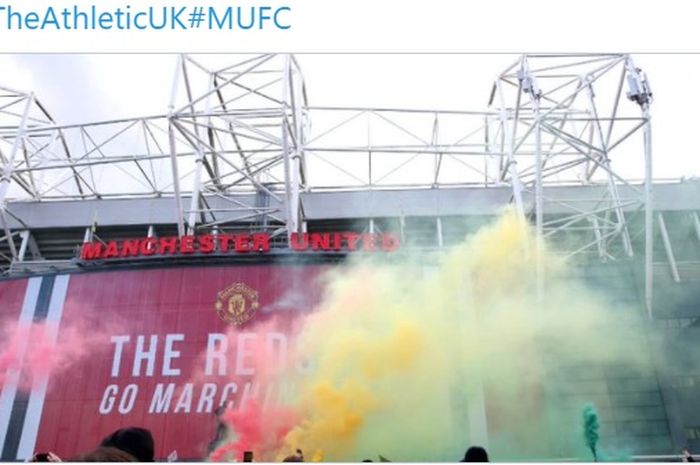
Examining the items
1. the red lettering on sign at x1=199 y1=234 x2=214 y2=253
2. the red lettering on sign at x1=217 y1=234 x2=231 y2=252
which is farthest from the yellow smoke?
the red lettering on sign at x1=199 y1=234 x2=214 y2=253

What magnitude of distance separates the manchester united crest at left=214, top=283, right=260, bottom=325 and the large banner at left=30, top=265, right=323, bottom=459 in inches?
1.5

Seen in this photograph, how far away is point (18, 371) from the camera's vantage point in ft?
64.5

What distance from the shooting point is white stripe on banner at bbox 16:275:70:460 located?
18.5 meters

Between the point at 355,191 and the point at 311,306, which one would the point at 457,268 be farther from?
the point at 355,191

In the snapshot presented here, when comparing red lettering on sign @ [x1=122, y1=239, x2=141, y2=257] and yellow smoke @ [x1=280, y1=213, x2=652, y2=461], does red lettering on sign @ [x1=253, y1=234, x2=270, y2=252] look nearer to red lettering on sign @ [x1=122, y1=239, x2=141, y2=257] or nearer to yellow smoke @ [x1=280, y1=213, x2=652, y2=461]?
yellow smoke @ [x1=280, y1=213, x2=652, y2=461]

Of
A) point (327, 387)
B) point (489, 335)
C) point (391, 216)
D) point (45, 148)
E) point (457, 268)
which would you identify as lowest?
point (327, 387)

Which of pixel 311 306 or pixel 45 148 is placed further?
pixel 45 148

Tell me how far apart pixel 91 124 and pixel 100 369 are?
41.2 feet

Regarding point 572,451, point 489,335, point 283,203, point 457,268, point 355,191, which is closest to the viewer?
point 572,451

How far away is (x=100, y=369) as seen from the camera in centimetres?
1948

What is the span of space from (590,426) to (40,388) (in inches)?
740

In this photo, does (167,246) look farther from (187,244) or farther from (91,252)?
(91,252)

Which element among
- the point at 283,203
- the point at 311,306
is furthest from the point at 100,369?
the point at 283,203

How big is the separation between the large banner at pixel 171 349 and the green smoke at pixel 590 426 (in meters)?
9.51
